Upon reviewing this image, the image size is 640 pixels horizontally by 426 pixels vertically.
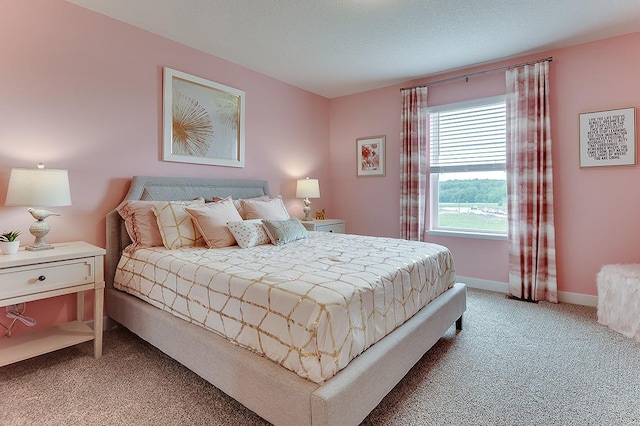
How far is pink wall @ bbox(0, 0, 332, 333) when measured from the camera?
229cm

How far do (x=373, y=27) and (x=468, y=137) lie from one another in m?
1.83

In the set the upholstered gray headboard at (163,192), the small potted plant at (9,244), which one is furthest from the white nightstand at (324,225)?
the small potted plant at (9,244)

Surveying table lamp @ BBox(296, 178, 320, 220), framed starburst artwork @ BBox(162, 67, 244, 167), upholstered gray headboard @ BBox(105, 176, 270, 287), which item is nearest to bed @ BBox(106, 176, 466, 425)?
upholstered gray headboard @ BBox(105, 176, 270, 287)

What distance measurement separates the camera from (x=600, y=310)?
2803mm

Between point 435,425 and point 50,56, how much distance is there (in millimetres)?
3486

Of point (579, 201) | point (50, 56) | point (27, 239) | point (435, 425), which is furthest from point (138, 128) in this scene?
point (579, 201)

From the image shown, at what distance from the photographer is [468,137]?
391 centimetres

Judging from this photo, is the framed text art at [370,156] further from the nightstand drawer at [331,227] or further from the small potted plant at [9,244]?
the small potted plant at [9,244]

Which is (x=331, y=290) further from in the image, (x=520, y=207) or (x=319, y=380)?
(x=520, y=207)

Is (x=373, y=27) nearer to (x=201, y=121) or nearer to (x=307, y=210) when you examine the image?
(x=201, y=121)

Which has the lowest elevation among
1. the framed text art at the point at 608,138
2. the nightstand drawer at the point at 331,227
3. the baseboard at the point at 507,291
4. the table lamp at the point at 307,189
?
the baseboard at the point at 507,291

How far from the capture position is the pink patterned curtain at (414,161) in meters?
4.11

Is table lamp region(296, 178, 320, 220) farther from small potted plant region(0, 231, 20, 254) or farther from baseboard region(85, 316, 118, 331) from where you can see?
small potted plant region(0, 231, 20, 254)

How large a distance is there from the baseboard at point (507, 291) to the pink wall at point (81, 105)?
3.30m
